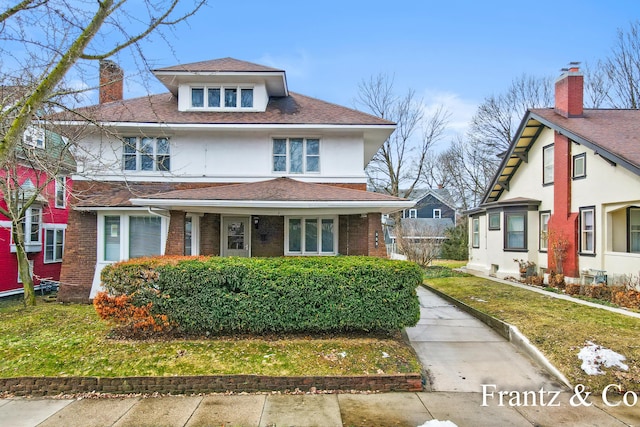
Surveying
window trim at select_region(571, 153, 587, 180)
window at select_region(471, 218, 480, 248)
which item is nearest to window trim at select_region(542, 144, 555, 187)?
window trim at select_region(571, 153, 587, 180)

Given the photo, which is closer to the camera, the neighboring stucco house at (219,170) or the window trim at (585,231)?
the neighboring stucco house at (219,170)

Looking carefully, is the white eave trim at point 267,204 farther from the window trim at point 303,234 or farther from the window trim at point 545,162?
the window trim at point 545,162

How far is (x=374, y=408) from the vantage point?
16.8 ft

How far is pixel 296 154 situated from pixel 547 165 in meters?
10.6

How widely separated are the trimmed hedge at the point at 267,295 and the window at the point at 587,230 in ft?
31.1

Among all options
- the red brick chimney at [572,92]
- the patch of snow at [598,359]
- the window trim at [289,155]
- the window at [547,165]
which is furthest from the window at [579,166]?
the window trim at [289,155]

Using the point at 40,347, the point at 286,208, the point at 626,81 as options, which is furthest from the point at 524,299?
the point at 626,81

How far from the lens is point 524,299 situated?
11.2 metres

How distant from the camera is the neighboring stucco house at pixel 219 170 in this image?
11.3m

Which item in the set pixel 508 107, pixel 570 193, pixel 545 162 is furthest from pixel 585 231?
pixel 508 107

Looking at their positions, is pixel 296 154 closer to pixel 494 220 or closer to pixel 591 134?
pixel 591 134

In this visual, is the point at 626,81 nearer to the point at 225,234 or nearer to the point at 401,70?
the point at 401,70

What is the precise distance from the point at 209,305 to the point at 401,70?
2364cm

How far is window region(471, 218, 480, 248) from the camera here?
20266mm
